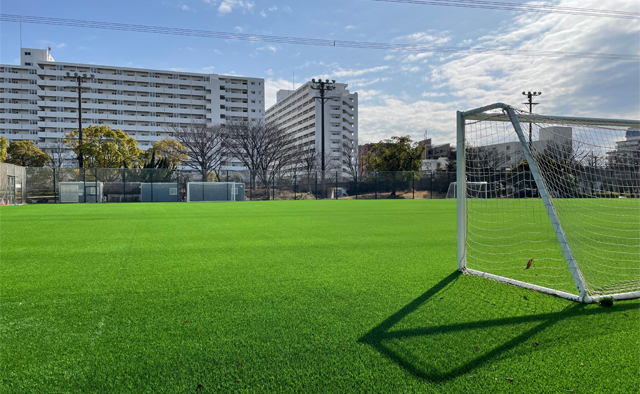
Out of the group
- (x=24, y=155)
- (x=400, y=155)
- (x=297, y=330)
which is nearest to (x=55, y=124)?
Answer: (x=24, y=155)

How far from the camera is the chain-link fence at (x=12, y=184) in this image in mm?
19781

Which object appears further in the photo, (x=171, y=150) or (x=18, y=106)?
(x=18, y=106)

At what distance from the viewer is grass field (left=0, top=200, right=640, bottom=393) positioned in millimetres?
2047

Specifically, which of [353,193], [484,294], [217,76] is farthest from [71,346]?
[217,76]

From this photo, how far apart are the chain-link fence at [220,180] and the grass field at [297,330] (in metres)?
23.8

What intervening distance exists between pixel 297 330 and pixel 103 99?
8388 cm

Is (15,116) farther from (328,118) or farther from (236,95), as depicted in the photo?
(328,118)

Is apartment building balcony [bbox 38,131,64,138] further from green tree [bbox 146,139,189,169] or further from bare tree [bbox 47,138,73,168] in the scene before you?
green tree [bbox 146,139,189,169]

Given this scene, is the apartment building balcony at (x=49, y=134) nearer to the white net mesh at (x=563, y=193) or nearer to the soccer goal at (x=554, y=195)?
the white net mesh at (x=563, y=193)

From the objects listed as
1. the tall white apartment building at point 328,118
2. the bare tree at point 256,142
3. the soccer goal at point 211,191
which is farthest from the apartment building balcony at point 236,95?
the soccer goal at point 211,191

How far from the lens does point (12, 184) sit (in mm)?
21125

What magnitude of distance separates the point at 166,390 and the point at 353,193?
99.9 ft

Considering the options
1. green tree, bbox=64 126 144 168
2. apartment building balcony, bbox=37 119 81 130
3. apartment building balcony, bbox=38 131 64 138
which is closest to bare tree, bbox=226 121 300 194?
green tree, bbox=64 126 144 168

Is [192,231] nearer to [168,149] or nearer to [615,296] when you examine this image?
[615,296]
